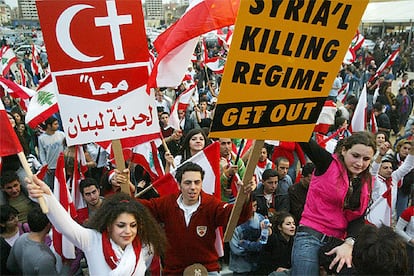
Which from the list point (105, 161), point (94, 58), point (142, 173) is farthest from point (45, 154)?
point (94, 58)

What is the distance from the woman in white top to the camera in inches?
93.5

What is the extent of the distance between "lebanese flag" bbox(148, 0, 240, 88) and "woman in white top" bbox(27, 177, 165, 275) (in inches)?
43.8

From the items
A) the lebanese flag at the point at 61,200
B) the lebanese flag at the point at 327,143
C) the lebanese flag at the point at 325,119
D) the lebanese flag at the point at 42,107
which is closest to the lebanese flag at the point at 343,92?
the lebanese flag at the point at 325,119

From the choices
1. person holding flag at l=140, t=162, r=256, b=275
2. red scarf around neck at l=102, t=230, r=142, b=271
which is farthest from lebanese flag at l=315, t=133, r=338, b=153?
red scarf around neck at l=102, t=230, r=142, b=271

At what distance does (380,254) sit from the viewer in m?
1.73

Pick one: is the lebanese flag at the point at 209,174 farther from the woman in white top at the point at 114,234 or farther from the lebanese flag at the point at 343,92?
the lebanese flag at the point at 343,92

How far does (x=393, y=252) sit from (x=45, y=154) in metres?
4.79

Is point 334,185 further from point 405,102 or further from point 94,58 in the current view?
point 405,102

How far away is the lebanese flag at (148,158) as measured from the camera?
14.5 feet

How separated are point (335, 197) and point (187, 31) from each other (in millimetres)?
1804

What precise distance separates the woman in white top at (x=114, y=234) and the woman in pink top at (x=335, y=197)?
1.01 metres

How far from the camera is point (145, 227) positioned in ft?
8.78

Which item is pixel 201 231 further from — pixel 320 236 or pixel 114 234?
pixel 320 236

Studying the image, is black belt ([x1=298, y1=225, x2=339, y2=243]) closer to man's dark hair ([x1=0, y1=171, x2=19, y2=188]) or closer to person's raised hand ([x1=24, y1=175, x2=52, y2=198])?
person's raised hand ([x1=24, y1=175, x2=52, y2=198])
